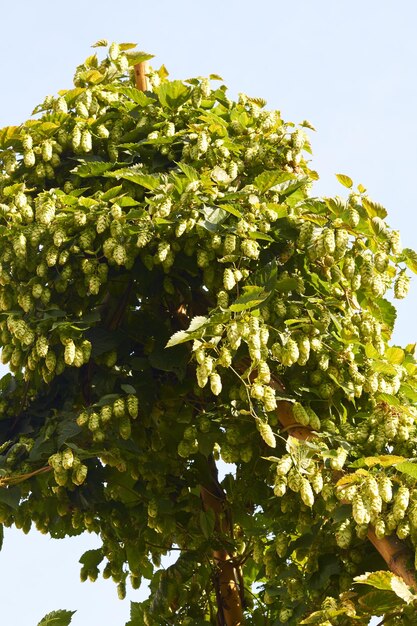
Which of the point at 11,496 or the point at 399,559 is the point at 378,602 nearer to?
the point at 399,559

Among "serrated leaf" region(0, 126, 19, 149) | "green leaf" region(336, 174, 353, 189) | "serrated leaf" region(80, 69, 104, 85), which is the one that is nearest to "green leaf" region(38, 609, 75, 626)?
"green leaf" region(336, 174, 353, 189)

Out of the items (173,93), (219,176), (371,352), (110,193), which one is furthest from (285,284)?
(173,93)

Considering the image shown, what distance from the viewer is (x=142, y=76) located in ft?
22.5

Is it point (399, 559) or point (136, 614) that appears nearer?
point (399, 559)

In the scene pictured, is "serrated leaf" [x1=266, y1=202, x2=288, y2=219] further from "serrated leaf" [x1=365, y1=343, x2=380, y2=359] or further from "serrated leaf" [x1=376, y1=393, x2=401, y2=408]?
"serrated leaf" [x1=376, y1=393, x2=401, y2=408]

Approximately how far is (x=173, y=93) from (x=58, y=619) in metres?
2.90

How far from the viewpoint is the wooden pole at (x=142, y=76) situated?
6842 millimetres

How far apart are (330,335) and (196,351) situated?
78 cm

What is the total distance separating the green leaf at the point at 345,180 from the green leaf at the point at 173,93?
3.90 feet

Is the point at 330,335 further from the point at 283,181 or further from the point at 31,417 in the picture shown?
the point at 31,417

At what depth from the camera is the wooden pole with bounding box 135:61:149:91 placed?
269 inches

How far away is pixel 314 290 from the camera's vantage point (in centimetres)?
573

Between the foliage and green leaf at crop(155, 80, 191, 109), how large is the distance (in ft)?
0.04

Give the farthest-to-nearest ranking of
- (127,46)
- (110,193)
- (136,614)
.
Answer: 1. (127,46)
2. (136,614)
3. (110,193)
